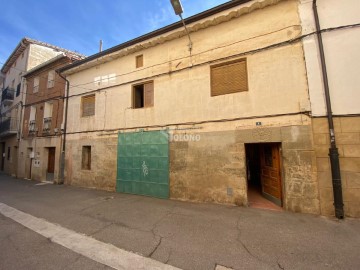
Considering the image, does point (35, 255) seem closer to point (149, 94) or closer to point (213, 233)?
point (213, 233)

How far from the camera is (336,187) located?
450 centimetres

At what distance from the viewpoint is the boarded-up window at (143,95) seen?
7.59 meters

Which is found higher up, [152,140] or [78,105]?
[78,105]

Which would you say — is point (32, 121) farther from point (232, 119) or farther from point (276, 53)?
point (276, 53)

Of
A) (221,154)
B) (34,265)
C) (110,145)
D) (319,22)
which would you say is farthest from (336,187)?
(110,145)

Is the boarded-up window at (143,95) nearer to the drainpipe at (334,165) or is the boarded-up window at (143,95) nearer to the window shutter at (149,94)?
the window shutter at (149,94)

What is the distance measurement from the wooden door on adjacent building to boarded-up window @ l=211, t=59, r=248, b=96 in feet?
7.47

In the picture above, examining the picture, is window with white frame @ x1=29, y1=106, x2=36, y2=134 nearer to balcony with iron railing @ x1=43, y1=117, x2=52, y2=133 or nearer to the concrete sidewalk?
balcony with iron railing @ x1=43, y1=117, x2=52, y2=133

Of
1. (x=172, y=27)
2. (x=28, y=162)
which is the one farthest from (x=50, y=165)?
(x=172, y=27)

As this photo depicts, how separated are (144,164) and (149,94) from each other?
298cm

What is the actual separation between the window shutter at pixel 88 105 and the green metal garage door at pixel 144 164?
268 centimetres

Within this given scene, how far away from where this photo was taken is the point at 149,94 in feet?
25.1

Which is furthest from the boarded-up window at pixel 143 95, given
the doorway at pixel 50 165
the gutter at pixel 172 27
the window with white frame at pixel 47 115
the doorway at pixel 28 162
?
the doorway at pixel 28 162

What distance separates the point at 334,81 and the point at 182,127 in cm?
464
